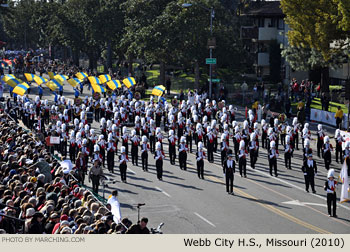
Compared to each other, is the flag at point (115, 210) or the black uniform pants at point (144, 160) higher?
the flag at point (115, 210)

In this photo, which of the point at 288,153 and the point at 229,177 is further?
the point at 288,153

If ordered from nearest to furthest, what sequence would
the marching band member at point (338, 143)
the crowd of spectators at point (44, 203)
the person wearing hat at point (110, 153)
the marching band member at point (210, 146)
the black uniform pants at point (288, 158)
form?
the crowd of spectators at point (44, 203), the person wearing hat at point (110, 153), the black uniform pants at point (288, 158), the marching band member at point (338, 143), the marching band member at point (210, 146)

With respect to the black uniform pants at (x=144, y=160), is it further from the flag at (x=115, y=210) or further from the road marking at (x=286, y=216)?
the flag at (x=115, y=210)

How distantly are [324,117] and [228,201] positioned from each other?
61.7ft

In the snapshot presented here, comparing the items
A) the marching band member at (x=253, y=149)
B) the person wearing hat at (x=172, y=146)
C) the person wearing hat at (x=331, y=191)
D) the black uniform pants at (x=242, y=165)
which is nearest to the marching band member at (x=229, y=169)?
the black uniform pants at (x=242, y=165)

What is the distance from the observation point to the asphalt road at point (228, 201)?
2053 centimetres

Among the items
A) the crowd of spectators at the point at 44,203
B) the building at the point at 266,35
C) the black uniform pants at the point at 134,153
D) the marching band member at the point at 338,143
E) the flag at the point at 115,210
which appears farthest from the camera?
the building at the point at 266,35

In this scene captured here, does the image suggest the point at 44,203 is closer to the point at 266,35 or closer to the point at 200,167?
the point at 200,167

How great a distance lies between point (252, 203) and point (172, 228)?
4.11 meters

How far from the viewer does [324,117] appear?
4056cm

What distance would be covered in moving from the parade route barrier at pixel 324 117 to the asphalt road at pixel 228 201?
29.6 feet

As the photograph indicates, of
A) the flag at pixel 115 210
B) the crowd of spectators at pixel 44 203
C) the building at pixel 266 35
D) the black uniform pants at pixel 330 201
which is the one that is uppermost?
the building at pixel 266 35

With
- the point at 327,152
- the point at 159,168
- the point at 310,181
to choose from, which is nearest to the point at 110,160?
the point at 159,168

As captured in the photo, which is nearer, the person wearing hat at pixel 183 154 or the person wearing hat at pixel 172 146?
the person wearing hat at pixel 183 154
